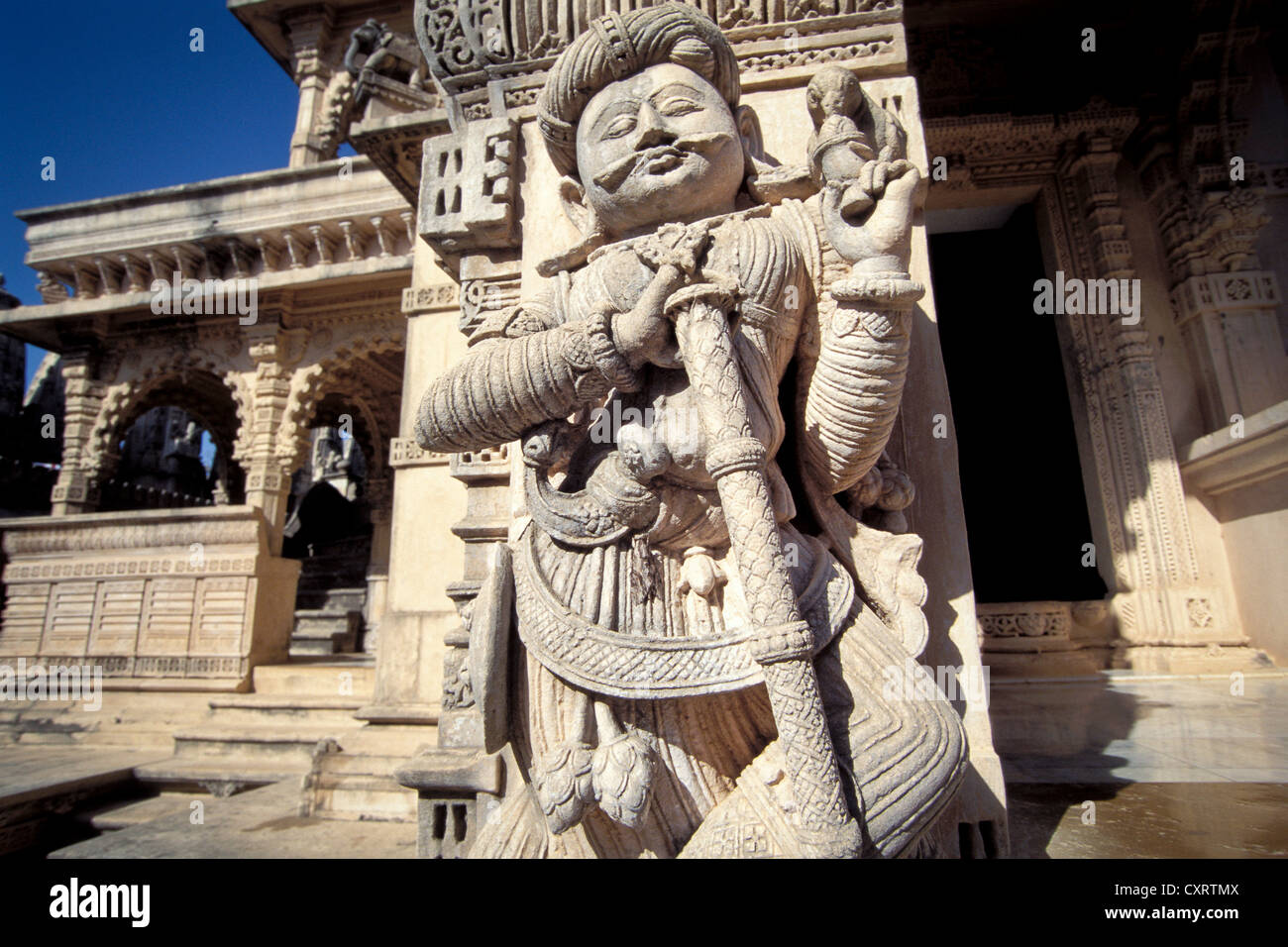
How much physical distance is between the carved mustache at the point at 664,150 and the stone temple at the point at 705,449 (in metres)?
0.02

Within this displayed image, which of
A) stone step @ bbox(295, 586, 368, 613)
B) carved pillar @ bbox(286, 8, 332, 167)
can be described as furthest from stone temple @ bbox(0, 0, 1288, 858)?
carved pillar @ bbox(286, 8, 332, 167)

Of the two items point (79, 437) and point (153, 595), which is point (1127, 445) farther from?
point (79, 437)

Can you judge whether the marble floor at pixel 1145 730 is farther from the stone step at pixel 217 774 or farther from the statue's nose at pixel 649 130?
the stone step at pixel 217 774

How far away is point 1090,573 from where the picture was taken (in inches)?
251

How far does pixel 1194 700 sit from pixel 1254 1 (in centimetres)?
605

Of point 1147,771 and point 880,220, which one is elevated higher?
point 880,220

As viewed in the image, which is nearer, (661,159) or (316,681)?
(661,159)

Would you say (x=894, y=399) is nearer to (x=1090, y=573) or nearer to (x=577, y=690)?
(x=577, y=690)

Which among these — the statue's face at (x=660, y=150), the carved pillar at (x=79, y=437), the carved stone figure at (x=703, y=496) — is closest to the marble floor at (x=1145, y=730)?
the carved stone figure at (x=703, y=496)

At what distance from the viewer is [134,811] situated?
15.7 feet

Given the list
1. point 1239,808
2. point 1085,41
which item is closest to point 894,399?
point 1239,808

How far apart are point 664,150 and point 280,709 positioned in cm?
620

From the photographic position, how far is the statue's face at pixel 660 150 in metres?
1.83

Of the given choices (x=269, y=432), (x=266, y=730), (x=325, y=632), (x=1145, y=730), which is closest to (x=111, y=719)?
(x=266, y=730)
